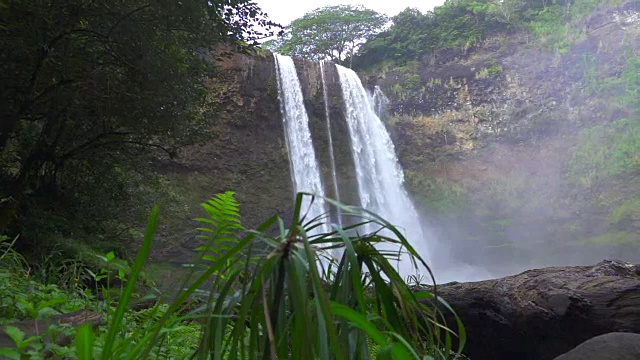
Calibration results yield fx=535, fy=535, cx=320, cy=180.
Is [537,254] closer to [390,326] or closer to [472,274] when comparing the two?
[472,274]

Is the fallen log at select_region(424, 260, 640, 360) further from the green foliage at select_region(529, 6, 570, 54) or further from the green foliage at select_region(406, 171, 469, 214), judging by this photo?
the green foliage at select_region(529, 6, 570, 54)

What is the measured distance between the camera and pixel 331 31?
33.8m

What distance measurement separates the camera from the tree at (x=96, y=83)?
5.89 metres

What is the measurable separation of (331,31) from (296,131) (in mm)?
15038

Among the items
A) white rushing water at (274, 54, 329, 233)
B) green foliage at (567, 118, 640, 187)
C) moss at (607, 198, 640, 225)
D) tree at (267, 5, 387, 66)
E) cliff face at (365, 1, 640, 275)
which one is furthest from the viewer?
tree at (267, 5, 387, 66)

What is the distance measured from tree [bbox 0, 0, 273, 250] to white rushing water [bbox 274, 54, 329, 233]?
38.1 feet

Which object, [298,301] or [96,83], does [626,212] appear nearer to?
[96,83]

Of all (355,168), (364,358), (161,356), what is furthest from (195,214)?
(364,358)

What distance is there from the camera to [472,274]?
2142 centimetres

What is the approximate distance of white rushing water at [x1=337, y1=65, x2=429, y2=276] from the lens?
22188 millimetres

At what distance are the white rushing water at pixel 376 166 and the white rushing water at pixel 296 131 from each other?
214 cm

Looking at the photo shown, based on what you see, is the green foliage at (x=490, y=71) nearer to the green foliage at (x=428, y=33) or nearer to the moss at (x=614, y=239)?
the green foliage at (x=428, y=33)

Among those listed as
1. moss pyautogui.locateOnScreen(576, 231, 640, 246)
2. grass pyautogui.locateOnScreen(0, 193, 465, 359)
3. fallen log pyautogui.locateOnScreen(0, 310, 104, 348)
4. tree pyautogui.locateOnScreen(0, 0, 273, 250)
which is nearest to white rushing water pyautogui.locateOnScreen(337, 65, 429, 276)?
moss pyautogui.locateOnScreen(576, 231, 640, 246)

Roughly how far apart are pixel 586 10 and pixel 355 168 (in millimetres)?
14399
